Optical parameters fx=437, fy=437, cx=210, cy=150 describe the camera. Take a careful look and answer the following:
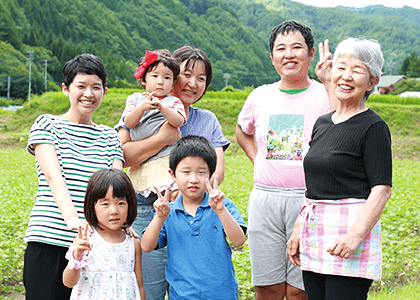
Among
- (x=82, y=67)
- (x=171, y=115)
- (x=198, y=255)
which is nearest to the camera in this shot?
(x=198, y=255)

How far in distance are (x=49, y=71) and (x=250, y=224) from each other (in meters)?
54.8

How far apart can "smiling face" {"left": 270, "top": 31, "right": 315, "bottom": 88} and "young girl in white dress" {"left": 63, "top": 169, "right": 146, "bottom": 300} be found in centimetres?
126

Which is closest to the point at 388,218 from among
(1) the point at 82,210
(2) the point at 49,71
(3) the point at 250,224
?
(3) the point at 250,224

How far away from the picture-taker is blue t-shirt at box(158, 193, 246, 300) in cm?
234

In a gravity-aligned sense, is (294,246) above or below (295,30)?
below

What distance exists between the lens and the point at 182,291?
236 centimetres

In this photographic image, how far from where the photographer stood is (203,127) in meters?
2.96

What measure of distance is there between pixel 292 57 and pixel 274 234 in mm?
1153

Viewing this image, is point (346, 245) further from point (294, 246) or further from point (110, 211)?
point (110, 211)

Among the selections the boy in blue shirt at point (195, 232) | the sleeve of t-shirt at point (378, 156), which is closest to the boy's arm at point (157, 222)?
the boy in blue shirt at point (195, 232)

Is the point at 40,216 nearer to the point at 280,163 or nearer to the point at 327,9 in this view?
the point at 280,163

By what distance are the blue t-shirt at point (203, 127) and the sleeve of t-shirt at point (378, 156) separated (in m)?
1.08

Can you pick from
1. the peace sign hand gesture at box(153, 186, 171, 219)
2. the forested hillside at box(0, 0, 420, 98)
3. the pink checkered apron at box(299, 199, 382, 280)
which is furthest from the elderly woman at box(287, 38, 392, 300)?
the forested hillside at box(0, 0, 420, 98)

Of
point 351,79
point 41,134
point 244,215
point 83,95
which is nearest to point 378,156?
point 351,79
